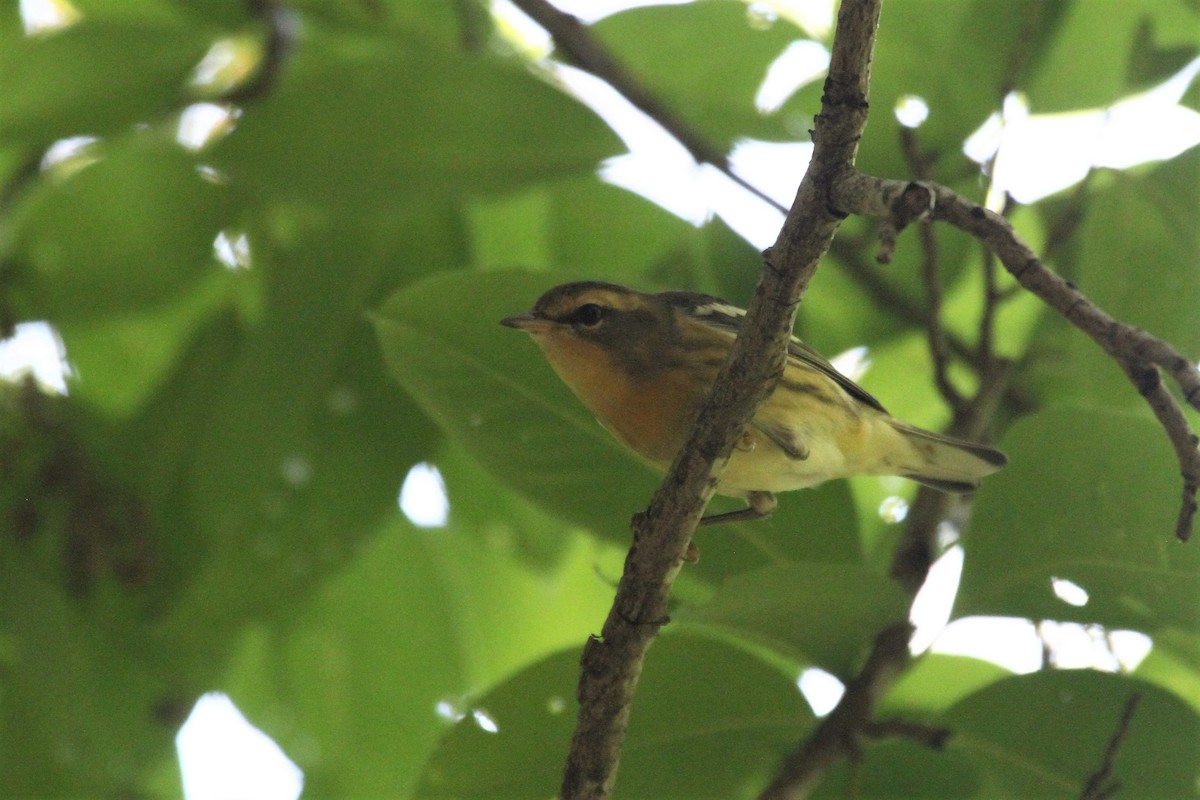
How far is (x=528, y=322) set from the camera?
339cm

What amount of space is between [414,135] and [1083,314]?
246cm

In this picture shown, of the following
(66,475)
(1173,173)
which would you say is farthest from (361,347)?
(1173,173)

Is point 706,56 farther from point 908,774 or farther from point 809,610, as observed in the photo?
point 908,774

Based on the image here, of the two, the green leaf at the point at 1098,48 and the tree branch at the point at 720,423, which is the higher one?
the green leaf at the point at 1098,48

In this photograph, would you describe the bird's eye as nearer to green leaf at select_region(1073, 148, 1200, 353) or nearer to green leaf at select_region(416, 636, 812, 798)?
green leaf at select_region(416, 636, 812, 798)

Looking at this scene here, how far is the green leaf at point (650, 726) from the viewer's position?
10.0ft

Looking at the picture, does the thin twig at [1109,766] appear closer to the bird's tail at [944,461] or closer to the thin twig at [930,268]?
the bird's tail at [944,461]

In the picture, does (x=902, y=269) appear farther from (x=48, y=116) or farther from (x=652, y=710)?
(x=48, y=116)

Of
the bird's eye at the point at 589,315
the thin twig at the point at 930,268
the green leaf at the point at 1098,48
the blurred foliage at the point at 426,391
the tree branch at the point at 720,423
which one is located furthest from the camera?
the green leaf at the point at 1098,48

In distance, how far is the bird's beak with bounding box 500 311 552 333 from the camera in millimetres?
3314

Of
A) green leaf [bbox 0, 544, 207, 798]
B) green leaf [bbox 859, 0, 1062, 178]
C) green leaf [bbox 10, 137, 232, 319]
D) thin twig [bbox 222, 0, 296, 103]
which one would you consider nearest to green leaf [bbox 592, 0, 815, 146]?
green leaf [bbox 859, 0, 1062, 178]

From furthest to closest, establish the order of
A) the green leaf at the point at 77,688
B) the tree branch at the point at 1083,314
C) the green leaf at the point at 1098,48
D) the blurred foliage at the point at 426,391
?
the green leaf at the point at 1098,48
the green leaf at the point at 77,688
the blurred foliage at the point at 426,391
the tree branch at the point at 1083,314

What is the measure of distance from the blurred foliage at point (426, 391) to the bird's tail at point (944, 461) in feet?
0.65

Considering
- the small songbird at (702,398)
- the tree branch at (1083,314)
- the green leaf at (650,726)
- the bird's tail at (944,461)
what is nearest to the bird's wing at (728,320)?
the small songbird at (702,398)
